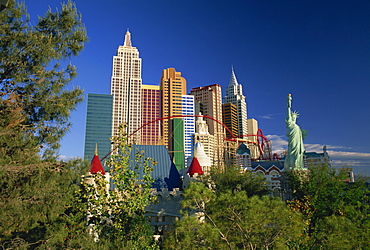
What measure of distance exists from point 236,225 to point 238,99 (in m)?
134

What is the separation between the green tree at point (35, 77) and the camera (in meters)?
10.4

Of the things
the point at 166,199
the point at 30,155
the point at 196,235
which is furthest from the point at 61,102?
the point at 166,199

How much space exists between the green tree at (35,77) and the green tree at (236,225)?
659cm

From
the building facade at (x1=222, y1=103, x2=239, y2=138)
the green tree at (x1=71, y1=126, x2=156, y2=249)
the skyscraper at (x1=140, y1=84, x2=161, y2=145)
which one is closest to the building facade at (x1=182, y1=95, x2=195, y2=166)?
the skyscraper at (x1=140, y1=84, x2=161, y2=145)

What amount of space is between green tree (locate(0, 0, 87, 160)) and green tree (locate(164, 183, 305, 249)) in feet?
21.6

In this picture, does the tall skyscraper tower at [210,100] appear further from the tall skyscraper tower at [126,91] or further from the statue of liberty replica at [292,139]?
the statue of liberty replica at [292,139]

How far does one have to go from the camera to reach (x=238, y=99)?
473ft

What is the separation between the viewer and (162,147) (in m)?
29.0

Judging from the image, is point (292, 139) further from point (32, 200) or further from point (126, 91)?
point (126, 91)

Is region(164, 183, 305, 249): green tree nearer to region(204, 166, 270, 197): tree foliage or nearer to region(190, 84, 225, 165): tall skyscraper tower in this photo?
region(204, 166, 270, 197): tree foliage

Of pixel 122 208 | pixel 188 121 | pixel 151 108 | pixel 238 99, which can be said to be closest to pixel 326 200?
pixel 122 208

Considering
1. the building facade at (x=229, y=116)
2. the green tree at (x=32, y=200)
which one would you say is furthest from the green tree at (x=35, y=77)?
the building facade at (x=229, y=116)

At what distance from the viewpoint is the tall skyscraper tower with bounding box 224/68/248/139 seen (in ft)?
474

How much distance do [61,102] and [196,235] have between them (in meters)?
8.12
